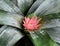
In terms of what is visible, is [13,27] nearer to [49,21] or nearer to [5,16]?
[5,16]

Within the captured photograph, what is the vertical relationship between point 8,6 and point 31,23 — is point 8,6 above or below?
above

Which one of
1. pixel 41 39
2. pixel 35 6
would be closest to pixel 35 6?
pixel 35 6

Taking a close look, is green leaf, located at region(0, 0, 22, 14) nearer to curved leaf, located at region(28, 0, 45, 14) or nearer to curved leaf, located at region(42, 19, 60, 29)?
curved leaf, located at region(28, 0, 45, 14)

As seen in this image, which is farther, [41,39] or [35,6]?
[35,6]

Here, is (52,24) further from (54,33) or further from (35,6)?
(35,6)

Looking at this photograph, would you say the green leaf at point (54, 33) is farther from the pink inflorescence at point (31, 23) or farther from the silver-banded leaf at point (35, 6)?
the silver-banded leaf at point (35, 6)

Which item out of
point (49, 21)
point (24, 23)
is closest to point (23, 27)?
point (24, 23)
